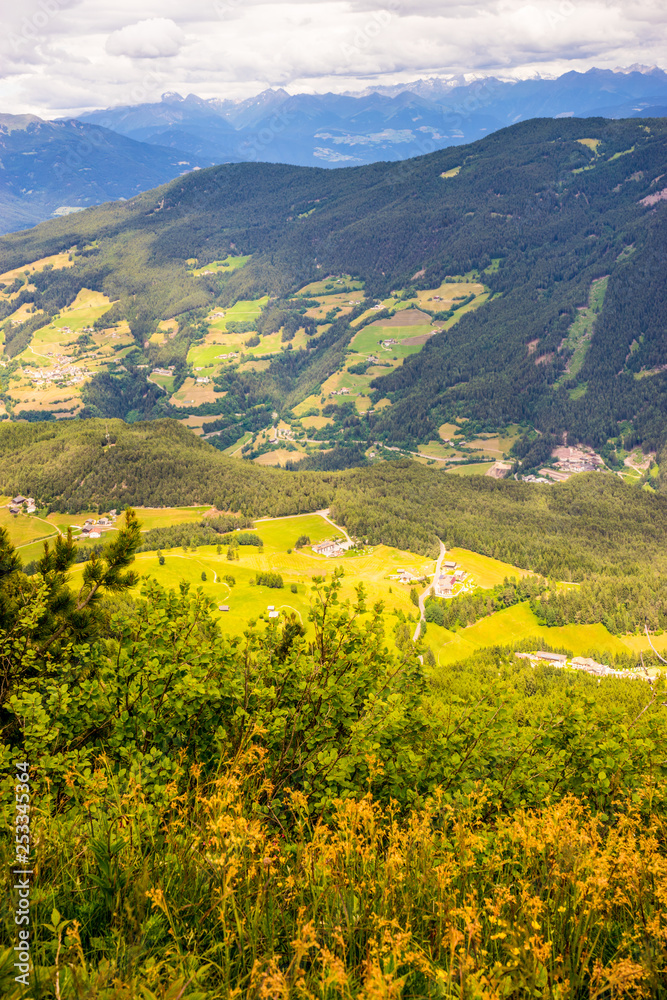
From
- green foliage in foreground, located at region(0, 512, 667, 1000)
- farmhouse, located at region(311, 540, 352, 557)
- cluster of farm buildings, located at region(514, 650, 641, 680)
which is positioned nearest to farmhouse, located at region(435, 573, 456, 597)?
cluster of farm buildings, located at region(514, 650, 641, 680)

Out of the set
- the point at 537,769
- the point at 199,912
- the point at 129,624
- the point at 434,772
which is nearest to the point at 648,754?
the point at 537,769

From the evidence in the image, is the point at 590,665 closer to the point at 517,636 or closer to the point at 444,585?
the point at 517,636

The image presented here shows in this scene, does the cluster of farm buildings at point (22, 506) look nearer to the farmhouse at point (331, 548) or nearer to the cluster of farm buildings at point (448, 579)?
the farmhouse at point (331, 548)

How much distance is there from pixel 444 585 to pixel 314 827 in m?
98.8

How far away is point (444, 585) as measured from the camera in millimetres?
103688

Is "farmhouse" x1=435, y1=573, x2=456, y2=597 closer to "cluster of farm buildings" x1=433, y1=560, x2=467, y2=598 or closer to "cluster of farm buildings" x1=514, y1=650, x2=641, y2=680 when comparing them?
"cluster of farm buildings" x1=433, y1=560, x2=467, y2=598

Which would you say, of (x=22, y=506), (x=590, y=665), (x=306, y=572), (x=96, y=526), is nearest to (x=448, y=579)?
(x=306, y=572)

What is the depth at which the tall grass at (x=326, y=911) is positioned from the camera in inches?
194

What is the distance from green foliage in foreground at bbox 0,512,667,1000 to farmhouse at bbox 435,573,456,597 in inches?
3500

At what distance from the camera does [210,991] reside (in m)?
4.79

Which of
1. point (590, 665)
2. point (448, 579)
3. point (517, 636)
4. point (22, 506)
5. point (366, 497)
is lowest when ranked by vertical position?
point (517, 636)

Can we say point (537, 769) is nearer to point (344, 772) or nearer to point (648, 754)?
point (648, 754)

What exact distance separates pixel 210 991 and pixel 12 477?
15420cm

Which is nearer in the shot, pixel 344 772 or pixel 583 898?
pixel 583 898
